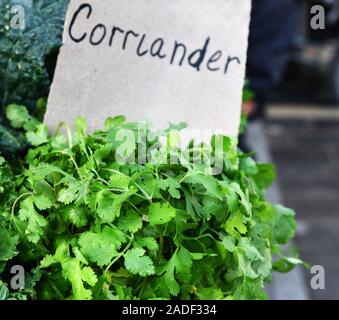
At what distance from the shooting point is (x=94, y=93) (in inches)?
56.2

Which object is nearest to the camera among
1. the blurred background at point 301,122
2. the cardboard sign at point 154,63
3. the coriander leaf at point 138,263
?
the coriander leaf at point 138,263

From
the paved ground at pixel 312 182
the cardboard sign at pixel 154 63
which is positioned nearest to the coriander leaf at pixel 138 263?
the cardboard sign at pixel 154 63

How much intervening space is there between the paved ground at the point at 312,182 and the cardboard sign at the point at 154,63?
2.05m

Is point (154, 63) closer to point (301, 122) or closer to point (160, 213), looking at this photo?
point (160, 213)

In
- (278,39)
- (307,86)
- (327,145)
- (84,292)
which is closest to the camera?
(84,292)

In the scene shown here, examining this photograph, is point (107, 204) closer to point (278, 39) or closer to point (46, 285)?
point (46, 285)

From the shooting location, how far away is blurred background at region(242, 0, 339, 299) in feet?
12.0

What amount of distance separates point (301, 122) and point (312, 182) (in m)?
1.28

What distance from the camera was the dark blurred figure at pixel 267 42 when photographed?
3.71 metres

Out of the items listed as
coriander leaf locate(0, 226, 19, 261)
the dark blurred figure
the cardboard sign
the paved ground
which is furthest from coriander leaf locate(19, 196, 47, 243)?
the dark blurred figure

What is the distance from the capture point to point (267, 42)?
3.80 metres

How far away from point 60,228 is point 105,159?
0.47 ft

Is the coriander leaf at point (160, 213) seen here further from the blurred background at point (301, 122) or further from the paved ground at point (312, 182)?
the paved ground at point (312, 182)
